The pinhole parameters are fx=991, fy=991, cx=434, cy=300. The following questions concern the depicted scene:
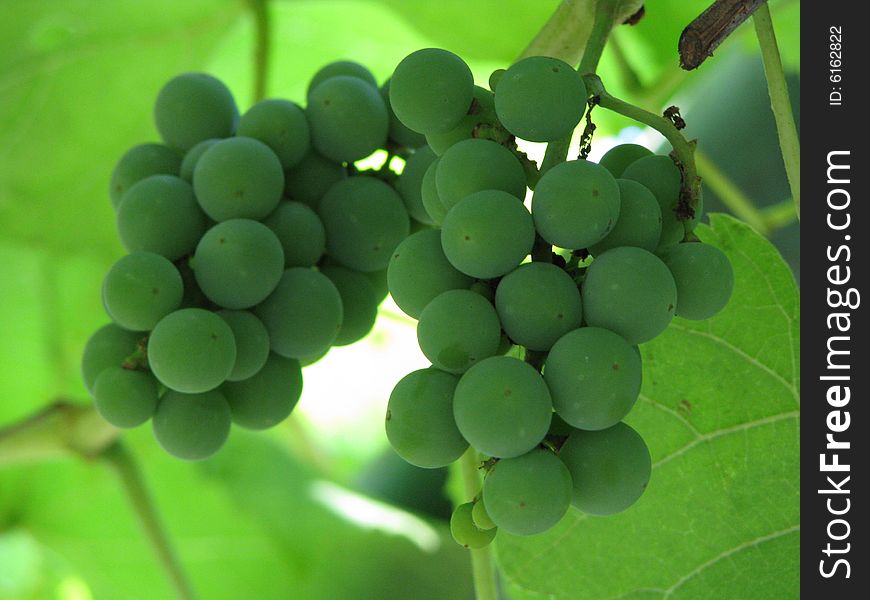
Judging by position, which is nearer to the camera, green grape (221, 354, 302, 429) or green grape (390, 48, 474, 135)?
green grape (390, 48, 474, 135)

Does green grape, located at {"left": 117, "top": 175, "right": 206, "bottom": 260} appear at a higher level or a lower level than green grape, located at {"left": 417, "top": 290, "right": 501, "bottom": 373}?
higher

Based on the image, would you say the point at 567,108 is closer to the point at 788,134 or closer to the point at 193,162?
the point at 788,134

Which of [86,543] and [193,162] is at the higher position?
[193,162]

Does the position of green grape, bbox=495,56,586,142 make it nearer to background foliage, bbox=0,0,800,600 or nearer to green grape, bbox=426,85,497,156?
green grape, bbox=426,85,497,156

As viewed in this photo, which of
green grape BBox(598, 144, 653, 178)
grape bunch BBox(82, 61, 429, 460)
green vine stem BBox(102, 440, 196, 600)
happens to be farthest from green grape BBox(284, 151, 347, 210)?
green vine stem BBox(102, 440, 196, 600)

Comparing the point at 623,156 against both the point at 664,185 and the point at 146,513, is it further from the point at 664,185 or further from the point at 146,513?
the point at 146,513

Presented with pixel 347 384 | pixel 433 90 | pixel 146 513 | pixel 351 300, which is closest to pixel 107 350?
pixel 351 300
